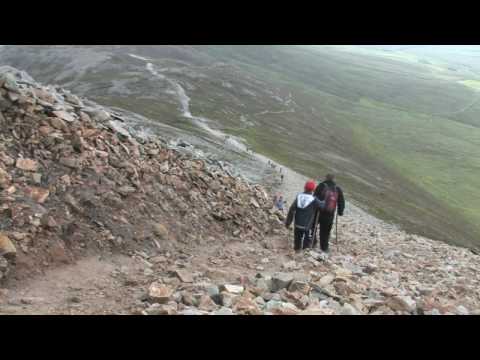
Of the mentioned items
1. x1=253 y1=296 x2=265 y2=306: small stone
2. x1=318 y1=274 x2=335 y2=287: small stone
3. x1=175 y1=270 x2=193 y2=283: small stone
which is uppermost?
x1=253 y1=296 x2=265 y2=306: small stone

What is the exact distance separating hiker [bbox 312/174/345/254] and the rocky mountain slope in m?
1.07

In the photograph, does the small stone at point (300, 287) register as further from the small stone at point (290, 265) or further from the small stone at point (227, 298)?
the small stone at point (290, 265)

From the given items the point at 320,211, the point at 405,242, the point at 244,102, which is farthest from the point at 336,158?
the point at 320,211

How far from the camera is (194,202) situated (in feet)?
59.9

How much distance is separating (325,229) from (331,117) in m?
118

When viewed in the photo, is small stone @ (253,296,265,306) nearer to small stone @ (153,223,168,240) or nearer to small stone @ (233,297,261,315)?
small stone @ (233,297,261,315)

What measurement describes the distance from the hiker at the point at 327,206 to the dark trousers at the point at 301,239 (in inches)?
27.5

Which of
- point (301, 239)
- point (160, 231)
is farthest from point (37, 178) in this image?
point (301, 239)

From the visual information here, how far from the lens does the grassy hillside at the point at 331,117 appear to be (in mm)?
69562

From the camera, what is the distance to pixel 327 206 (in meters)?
18.2

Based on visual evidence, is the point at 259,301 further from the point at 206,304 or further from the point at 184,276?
the point at 184,276

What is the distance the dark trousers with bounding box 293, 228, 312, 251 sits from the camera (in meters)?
17.7

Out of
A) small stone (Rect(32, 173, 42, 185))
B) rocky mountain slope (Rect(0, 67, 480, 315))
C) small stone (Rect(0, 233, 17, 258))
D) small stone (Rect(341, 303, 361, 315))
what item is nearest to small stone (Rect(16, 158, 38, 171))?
rocky mountain slope (Rect(0, 67, 480, 315))

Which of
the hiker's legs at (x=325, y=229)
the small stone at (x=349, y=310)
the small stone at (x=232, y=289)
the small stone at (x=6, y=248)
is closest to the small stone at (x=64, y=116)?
the small stone at (x=6, y=248)
